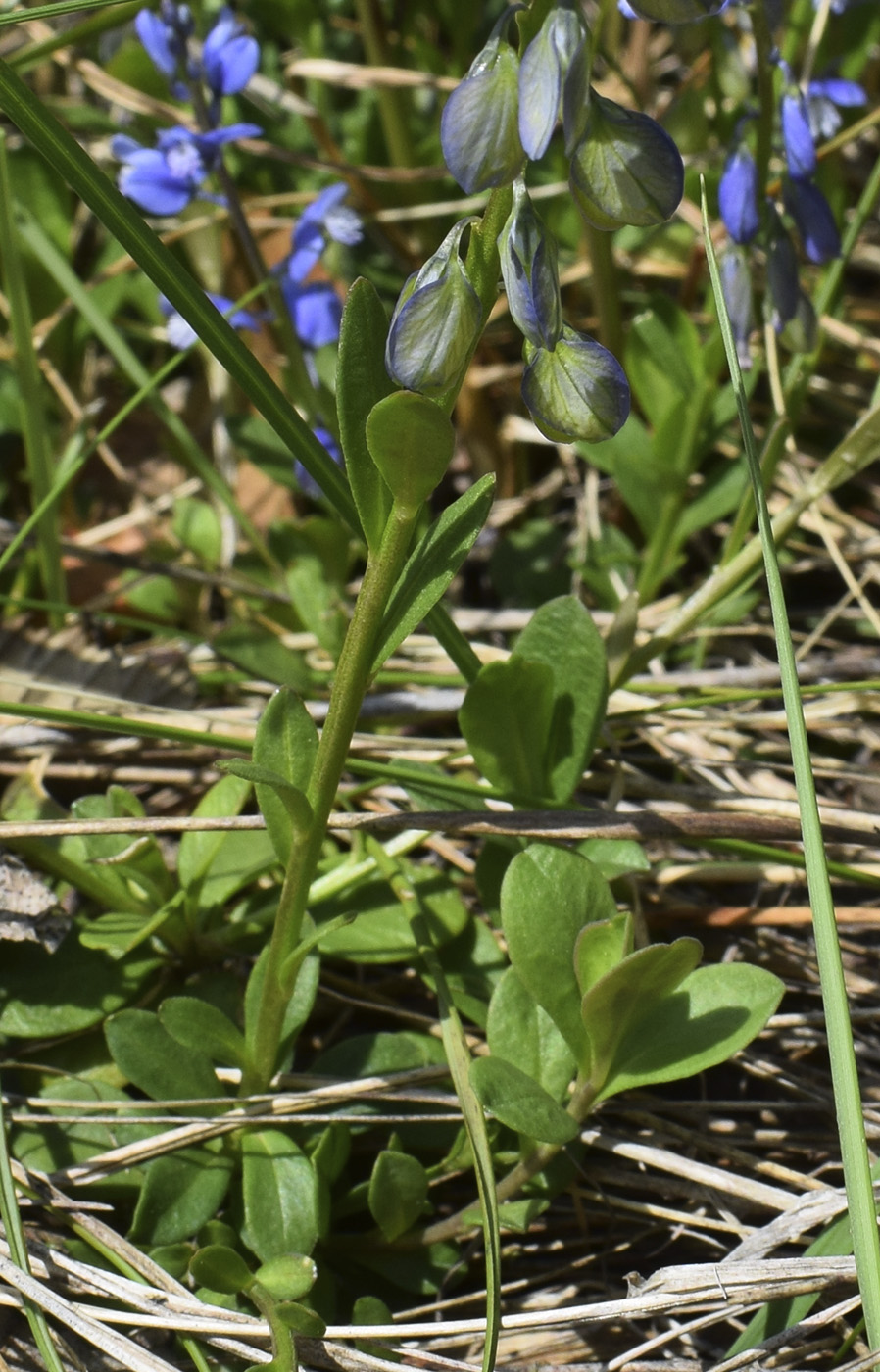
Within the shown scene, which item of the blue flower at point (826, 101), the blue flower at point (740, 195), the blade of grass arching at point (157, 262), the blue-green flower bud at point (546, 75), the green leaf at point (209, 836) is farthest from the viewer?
the blue flower at point (826, 101)

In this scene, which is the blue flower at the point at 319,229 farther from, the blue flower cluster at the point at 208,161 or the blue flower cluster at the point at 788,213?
the blue flower cluster at the point at 788,213

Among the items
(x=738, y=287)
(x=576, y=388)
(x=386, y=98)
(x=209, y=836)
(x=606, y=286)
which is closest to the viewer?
(x=576, y=388)

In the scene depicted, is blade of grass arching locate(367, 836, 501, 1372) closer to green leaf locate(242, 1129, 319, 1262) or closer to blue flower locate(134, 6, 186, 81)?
green leaf locate(242, 1129, 319, 1262)

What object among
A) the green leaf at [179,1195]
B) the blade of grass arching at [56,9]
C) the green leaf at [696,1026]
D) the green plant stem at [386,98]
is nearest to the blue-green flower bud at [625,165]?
the blade of grass arching at [56,9]

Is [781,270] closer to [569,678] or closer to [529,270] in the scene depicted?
[569,678]

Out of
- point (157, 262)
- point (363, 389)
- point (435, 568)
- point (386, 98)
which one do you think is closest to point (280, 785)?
point (435, 568)

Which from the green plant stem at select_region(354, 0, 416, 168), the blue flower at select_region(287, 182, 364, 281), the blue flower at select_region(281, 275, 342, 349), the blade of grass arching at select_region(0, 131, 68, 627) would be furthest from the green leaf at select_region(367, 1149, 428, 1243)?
the green plant stem at select_region(354, 0, 416, 168)
